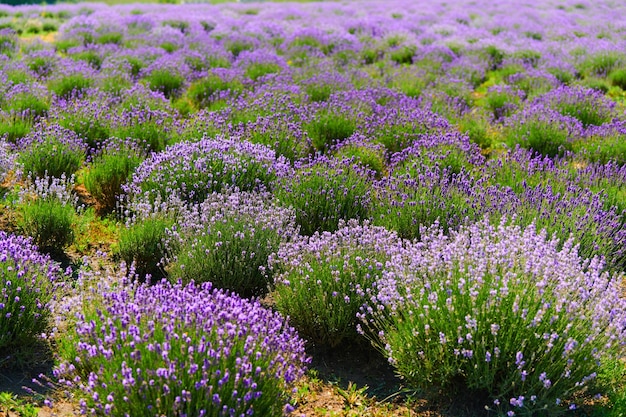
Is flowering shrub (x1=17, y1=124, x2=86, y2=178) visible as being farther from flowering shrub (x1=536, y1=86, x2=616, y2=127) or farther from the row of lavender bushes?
flowering shrub (x1=536, y1=86, x2=616, y2=127)

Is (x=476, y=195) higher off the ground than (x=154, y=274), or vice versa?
(x=476, y=195)

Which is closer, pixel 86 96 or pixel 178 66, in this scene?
pixel 86 96

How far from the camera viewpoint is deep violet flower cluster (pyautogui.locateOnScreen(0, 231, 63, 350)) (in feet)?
10.7

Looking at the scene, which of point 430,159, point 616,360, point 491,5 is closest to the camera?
point 616,360

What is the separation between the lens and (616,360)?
10.3ft

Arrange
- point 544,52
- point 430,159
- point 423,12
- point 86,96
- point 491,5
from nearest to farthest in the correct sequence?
point 430,159
point 86,96
point 544,52
point 423,12
point 491,5

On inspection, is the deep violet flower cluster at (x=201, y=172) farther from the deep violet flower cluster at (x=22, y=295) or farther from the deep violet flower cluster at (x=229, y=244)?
the deep violet flower cluster at (x=22, y=295)

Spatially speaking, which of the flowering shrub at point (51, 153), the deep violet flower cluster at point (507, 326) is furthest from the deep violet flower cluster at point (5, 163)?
the deep violet flower cluster at point (507, 326)

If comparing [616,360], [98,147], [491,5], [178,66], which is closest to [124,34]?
[178,66]

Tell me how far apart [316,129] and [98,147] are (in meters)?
2.50

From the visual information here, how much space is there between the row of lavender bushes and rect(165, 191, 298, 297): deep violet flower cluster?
2 cm

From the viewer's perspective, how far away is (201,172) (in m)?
5.06

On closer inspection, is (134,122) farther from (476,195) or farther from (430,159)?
(476,195)

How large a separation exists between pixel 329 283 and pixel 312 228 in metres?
1.23
